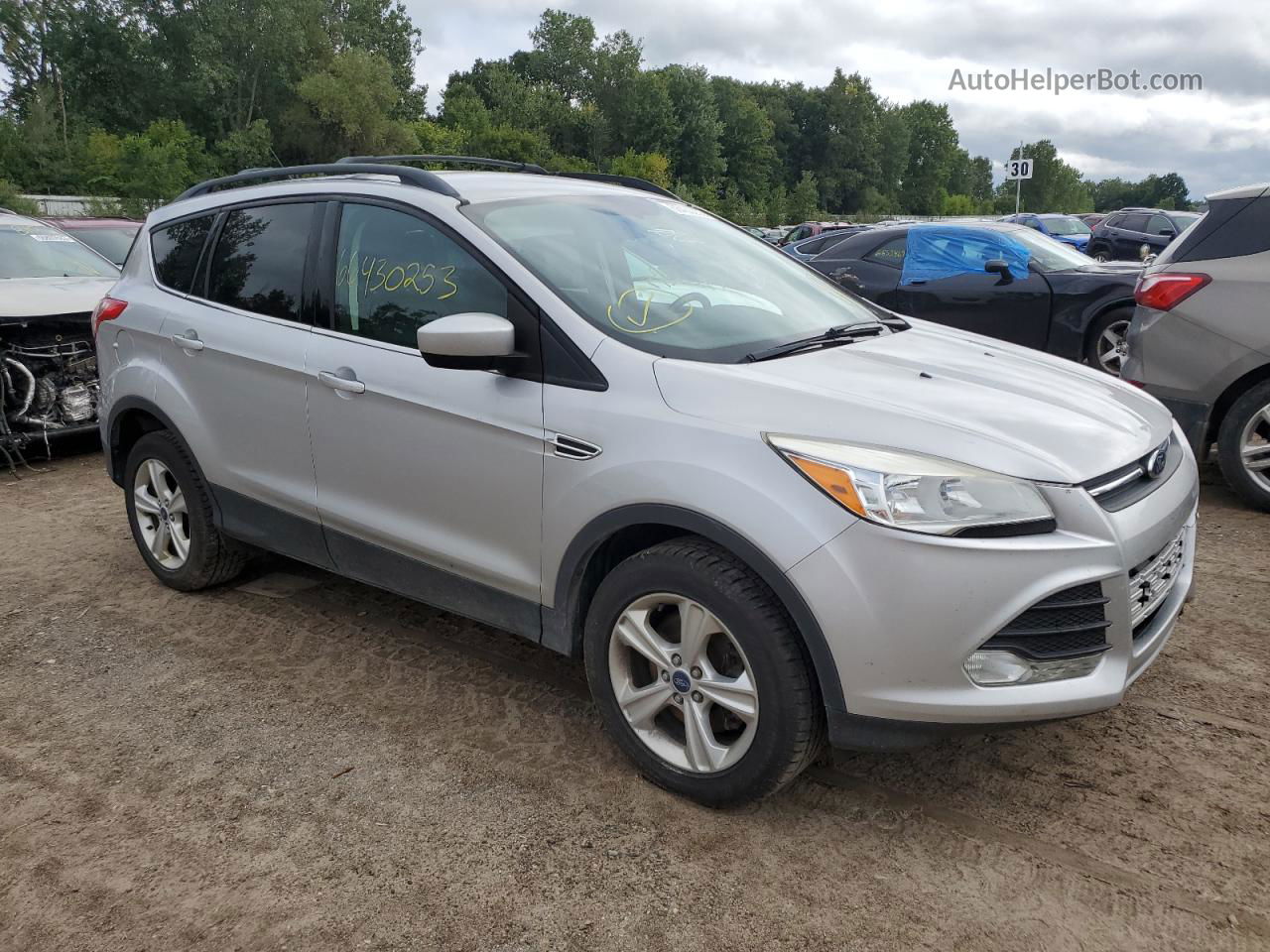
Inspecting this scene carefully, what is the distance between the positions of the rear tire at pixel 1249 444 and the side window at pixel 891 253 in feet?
13.9

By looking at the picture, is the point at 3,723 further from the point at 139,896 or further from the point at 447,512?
the point at 447,512

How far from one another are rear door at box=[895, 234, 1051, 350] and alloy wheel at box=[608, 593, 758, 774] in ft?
A: 21.4

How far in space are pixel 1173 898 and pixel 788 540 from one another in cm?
126

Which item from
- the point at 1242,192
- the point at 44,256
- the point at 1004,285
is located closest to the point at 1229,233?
the point at 1242,192

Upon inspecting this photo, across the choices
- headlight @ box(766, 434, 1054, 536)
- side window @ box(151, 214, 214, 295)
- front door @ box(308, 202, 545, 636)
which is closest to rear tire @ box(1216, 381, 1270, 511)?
headlight @ box(766, 434, 1054, 536)

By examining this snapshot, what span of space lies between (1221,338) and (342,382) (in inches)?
177

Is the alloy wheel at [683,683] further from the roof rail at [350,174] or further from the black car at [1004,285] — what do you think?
the black car at [1004,285]

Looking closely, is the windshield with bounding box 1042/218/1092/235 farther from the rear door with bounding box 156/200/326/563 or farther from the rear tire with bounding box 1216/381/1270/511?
the rear door with bounding box 156/200/326/563

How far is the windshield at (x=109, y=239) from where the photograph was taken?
10008 millimetres

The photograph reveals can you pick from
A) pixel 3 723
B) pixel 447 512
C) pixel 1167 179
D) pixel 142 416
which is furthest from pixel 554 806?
pixel 1167 179

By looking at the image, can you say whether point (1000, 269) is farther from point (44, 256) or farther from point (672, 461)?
point (44, 256)

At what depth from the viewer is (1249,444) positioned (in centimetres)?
540

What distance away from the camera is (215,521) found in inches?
171

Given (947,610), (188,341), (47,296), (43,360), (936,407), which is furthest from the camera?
(47,296)
